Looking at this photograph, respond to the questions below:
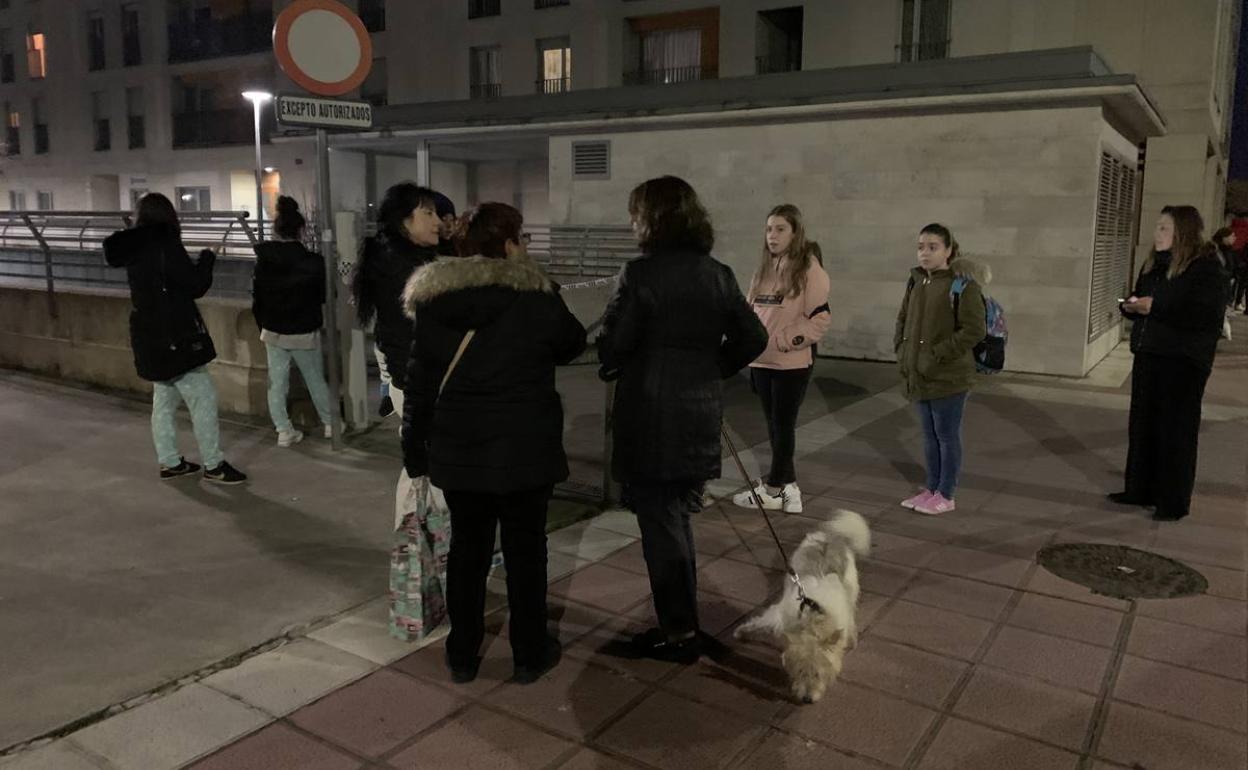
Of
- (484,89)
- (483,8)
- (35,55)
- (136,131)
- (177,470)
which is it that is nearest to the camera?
(177,470)

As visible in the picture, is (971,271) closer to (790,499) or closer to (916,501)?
(916,501)

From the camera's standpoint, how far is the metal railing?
9.31m

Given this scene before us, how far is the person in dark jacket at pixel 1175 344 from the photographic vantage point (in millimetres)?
5211

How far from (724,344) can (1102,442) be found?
5.21 m

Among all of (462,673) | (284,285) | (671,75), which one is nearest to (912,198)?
(284,285)

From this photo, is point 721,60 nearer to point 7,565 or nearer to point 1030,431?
point 1030,431

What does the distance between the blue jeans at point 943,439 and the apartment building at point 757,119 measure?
6.05 metres

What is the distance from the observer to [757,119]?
12281 mm

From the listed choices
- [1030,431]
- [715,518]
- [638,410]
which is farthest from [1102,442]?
Answer: [638,410]

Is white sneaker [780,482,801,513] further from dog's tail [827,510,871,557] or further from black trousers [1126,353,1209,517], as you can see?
black trousers [1126,353,1209,517]

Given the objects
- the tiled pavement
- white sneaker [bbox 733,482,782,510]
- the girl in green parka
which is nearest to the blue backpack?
the girl in green parka

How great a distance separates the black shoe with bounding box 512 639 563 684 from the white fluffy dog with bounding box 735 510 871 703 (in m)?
0.83

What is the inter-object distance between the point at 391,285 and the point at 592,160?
962 centimetres

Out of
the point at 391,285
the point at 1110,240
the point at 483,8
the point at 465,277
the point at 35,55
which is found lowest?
the point at 391,285
